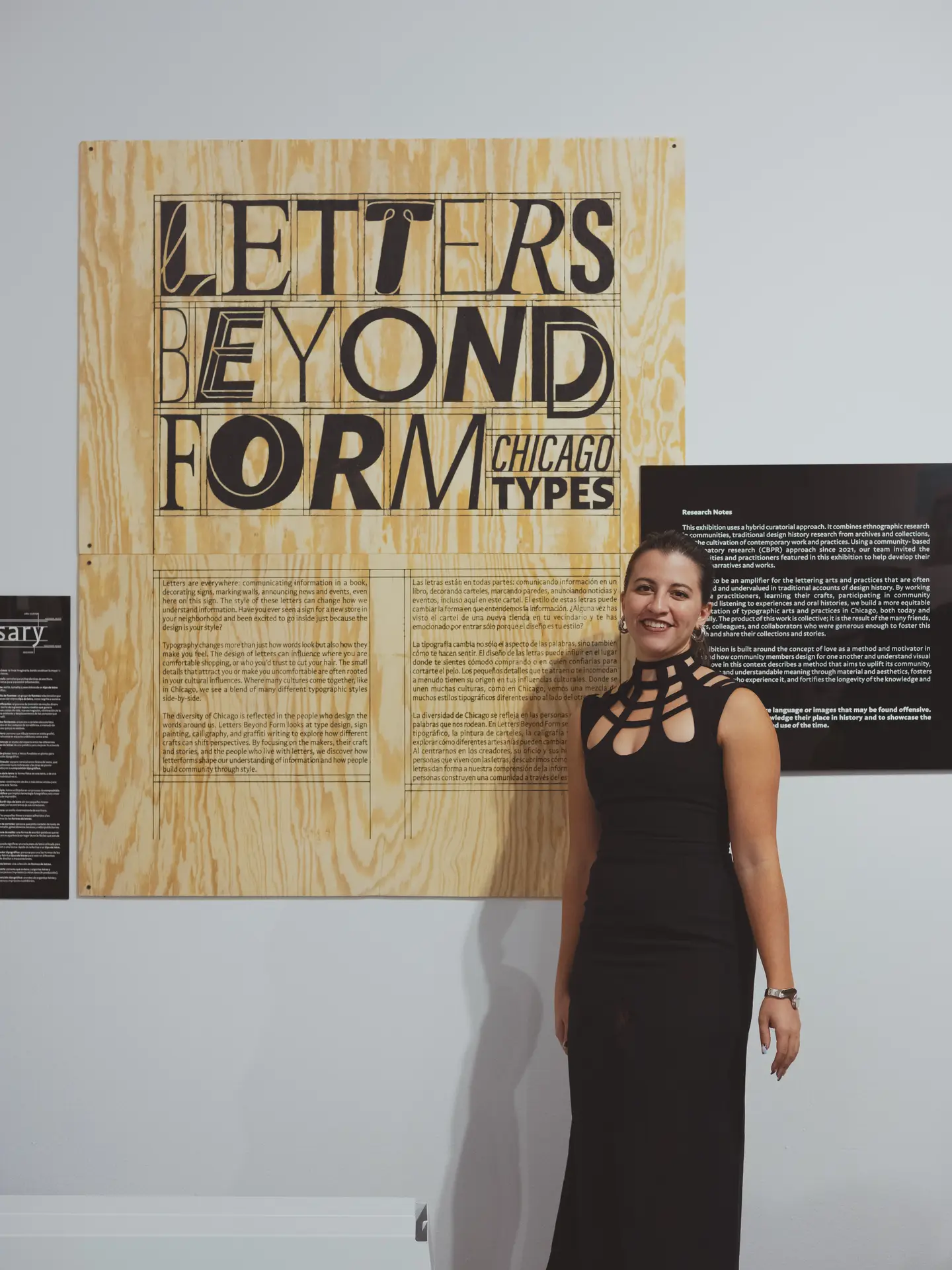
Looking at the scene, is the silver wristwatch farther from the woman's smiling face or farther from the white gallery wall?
the woman's smiling face

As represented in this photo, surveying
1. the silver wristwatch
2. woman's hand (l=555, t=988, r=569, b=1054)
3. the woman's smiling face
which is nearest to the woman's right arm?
woman's hand (l=555, t=988, r=569, b=1054)

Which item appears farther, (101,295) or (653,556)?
(101,295)

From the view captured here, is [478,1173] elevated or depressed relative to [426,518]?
depressed

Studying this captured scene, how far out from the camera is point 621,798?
5.17ft

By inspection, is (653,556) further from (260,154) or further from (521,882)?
(260,154)

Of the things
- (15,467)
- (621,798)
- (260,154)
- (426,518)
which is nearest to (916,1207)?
(621,798)

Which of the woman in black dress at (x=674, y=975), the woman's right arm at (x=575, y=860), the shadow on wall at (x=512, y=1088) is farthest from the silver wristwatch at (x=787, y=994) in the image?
the shadow on wall at (x=512, y=1088)

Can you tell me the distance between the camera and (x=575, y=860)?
1719 mm

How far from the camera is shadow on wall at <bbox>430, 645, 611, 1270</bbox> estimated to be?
1.95 m

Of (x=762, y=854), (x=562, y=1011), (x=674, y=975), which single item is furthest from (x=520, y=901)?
(x=762, y=854)

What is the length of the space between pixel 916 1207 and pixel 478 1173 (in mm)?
972

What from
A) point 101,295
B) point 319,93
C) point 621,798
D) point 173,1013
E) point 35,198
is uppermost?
point 319,93

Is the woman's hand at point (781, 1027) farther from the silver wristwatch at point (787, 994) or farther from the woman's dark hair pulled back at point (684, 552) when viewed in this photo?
the woman's dark hair pulled back at point (684, 552)

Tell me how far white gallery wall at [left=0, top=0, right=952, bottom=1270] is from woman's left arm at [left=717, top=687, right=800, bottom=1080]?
46cm
